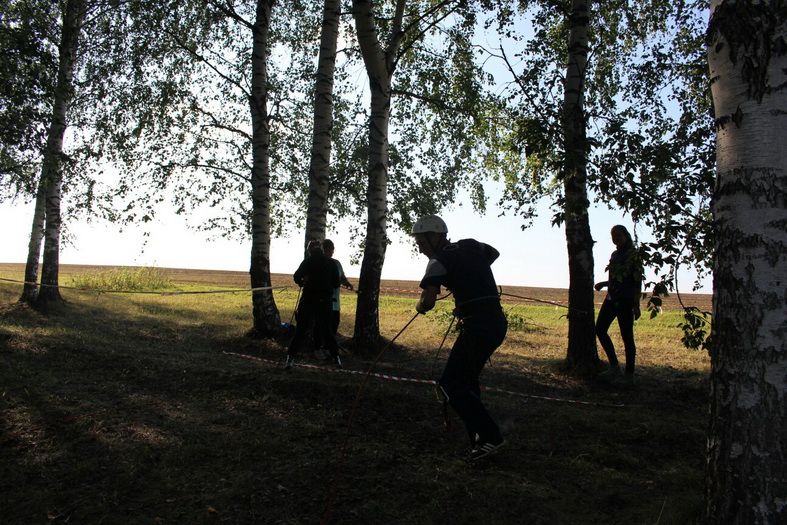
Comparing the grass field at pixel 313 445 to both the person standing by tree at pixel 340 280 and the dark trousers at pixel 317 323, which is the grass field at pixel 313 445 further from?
the person standing by tree at pixel 340 280

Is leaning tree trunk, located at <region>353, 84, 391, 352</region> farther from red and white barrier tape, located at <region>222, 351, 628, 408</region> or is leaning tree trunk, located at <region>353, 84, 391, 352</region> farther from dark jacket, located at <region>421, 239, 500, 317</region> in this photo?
dark jacket, located at <region>421, 239, 500, 317</region>

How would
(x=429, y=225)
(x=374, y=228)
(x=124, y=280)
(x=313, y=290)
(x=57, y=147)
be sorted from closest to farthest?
1. (x=429, y=225)
2. (x=313, y=290)
3. (x=374, y=228)
4. (x=57, y=147)
5. (x=124, y=280)

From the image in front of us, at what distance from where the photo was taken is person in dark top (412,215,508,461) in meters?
4.93

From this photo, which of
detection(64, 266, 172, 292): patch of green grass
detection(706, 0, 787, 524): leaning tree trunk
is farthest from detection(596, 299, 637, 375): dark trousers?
detection(64, 266, 172, 292): patch of green grass

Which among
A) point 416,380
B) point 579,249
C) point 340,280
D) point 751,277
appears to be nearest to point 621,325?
point 579,249

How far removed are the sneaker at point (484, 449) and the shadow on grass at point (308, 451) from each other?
0.34 feet

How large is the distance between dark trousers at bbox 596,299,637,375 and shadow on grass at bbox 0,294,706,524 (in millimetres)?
530

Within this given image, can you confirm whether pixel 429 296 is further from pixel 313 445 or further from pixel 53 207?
pixel 53 207

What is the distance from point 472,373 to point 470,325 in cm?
41

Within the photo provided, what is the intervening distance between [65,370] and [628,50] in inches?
505

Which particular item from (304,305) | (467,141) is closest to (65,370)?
(304,305)

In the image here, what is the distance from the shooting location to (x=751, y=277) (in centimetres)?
322

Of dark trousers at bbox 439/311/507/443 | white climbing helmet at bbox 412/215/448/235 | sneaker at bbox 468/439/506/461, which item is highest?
white climbing helmet at bbox 412/215/448/235

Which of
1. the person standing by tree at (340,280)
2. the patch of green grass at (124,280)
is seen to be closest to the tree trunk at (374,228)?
the person standing by tree at (340,280)
